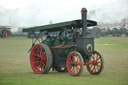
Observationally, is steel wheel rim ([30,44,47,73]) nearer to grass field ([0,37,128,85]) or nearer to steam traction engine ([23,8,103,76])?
steam traction engine ([23,8,103,76])

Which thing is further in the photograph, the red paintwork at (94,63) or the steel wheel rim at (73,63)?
the red paintwork at (94,63)

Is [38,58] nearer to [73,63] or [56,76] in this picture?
[56,76]

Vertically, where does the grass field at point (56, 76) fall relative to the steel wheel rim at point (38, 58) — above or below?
below

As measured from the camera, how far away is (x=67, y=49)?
10.6m

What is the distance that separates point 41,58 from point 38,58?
43 cm

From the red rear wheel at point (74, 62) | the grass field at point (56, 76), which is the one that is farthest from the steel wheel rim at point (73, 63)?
the grass field at point (56, 76)

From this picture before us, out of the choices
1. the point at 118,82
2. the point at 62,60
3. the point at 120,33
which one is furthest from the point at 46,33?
the point at 120,33

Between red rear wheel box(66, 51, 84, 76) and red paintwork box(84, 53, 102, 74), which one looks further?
red paintwork box(84, 53, 102, 74)

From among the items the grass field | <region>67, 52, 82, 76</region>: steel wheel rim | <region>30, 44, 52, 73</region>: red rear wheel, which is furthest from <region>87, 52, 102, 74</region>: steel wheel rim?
<region>30, 44, 52, 73</region>: red rear wheel

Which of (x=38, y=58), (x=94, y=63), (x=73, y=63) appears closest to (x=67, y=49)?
(x=73, y=63)

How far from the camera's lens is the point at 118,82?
8500 millimetres

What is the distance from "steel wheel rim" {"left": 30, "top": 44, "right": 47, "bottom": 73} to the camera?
35.4ft

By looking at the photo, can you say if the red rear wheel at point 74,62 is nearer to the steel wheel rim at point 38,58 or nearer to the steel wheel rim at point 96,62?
the steel wheel rim at point 96,62

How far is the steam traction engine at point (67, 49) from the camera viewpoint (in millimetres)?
9961
